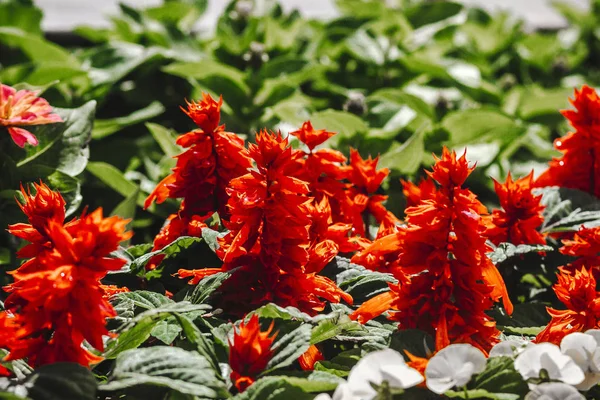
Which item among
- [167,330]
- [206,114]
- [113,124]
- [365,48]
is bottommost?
[113,124]

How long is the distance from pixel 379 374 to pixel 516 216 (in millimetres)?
571

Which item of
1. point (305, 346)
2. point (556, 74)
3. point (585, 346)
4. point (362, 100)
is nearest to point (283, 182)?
point (305, 346)

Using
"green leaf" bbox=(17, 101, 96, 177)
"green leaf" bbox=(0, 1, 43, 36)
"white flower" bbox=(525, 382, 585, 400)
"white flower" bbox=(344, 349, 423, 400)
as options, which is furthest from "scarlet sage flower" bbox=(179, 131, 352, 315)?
"green leaf" bbox=(0, 1, 43, 36)

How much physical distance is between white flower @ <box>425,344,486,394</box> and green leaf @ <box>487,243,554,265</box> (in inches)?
13.0

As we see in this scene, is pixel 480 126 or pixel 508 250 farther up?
pixel 508 250

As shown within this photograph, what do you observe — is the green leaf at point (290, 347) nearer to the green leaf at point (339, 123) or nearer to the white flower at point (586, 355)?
the white flower at point (586, 355)

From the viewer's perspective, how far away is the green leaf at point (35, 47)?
2600 millimetres

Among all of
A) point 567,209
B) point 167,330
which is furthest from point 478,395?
point 567,209

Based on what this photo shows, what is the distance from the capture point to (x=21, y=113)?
1548 mm

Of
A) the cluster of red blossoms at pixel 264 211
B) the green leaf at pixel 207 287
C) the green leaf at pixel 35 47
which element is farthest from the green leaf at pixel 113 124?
the green leaf at pixel 207 287

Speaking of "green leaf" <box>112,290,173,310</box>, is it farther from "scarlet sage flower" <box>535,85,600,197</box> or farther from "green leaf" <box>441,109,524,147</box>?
"green leaf" <box>441,109,524,147</box>

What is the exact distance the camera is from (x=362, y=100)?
2.31 m

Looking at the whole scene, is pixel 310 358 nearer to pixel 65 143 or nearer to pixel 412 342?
pixel 412 342

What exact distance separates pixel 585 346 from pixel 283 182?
48 cm
